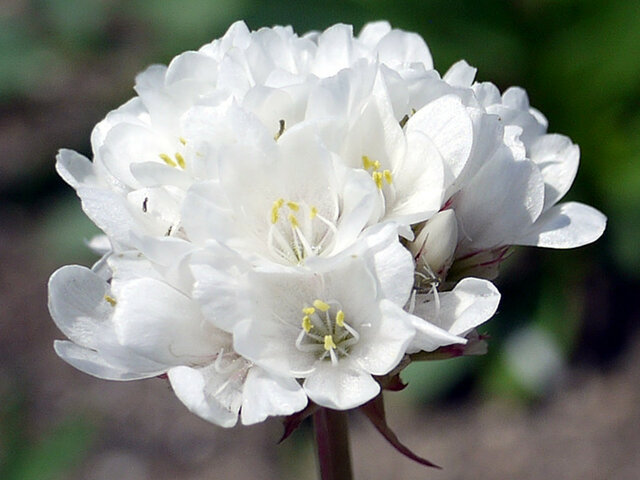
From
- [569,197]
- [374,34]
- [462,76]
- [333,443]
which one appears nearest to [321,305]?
[333,443]

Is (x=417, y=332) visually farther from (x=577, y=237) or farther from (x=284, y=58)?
(x=284, y=58)

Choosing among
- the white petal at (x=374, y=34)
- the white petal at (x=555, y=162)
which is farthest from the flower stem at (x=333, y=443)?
the white petal at (x=374, y=34)

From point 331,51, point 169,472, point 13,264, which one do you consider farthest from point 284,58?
point 13,264

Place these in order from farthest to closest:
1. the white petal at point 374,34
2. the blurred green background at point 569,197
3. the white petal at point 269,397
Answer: the blurred green background at point 569,197 → the white petal at point 374,34 → the white petal at point 269,397

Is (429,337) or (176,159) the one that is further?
(176,159)

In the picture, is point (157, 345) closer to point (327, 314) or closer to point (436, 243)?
point (327, 314)

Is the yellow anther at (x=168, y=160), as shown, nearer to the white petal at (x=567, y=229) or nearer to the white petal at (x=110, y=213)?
→ the white petal at (x=110, y=213)
